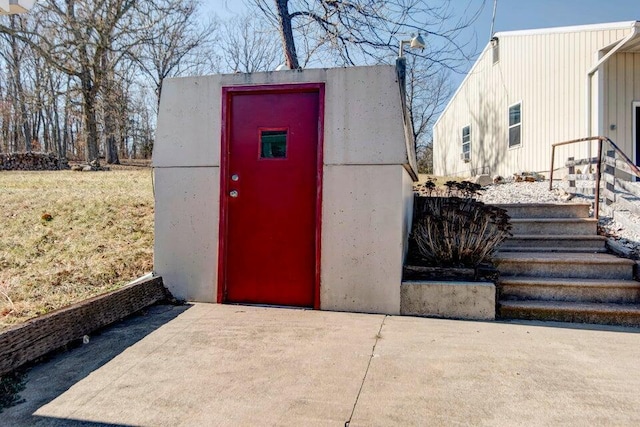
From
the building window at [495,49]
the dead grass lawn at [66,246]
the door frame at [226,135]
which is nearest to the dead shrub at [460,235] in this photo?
the door frame at [226,135]

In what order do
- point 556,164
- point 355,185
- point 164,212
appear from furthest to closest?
point 556,164 < point 164,212 < point 355,185

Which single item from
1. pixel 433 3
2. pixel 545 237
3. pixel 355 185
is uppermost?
pixel 433 3

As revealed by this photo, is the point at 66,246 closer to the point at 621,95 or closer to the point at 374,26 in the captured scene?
the point at 374,26

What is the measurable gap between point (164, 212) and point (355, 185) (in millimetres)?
1867

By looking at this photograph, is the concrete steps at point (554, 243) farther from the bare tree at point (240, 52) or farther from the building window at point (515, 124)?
the bare tree at point (240, 52)

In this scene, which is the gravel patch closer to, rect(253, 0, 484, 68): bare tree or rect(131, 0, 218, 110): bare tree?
rect(253, 0, 484, 68): bare tree

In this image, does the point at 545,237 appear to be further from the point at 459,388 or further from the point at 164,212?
the point at 164,212

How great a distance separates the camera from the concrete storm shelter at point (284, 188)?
11.7 ft

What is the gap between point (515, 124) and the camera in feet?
35.1

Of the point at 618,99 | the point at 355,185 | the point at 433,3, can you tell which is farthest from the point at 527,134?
the point at 355,185

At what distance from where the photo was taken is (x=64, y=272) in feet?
13.4

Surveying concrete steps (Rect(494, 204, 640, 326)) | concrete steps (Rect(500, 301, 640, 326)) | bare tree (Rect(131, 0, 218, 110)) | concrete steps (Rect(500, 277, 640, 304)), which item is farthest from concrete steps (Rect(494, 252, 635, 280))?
bare tree (Rect(131, 0, 218, 110))

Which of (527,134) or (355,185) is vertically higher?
(527,134)

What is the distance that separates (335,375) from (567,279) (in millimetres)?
2735
